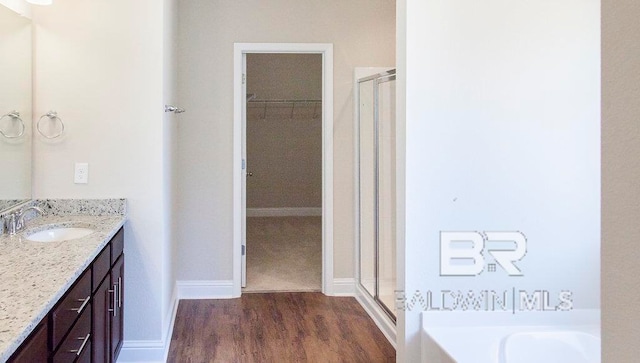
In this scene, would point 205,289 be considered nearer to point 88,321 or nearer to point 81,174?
point 81,174

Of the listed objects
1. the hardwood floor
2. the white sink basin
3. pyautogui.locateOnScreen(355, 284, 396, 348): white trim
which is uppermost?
the white sink basin

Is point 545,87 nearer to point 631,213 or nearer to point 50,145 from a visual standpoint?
point 631,213

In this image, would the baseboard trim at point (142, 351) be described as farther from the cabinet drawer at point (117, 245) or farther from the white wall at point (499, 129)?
the white wall at point (499, 129)

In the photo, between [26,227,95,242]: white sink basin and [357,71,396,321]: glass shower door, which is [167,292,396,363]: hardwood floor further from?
[26,227,95,242]: white sink basin

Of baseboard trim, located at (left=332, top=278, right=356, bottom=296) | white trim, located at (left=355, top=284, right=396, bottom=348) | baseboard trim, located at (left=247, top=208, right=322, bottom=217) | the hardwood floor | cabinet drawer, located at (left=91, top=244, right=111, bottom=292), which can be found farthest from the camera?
baseboard trim, located at (left=247, top=208, right=322, bottom=217)

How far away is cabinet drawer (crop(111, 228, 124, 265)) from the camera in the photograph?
2512mm

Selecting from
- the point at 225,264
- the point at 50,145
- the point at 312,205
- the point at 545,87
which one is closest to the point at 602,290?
the point at 545,87

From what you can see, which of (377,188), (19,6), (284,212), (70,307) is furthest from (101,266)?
(284,212)

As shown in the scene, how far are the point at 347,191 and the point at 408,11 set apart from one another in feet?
6.71

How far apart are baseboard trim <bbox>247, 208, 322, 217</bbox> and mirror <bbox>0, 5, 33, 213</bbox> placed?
18.9ft

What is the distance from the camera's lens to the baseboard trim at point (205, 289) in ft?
13.8

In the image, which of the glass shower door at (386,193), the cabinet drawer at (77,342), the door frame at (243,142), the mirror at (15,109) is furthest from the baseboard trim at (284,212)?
the cabinet drawer at (77,342)

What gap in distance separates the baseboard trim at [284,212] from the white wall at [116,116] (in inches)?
217

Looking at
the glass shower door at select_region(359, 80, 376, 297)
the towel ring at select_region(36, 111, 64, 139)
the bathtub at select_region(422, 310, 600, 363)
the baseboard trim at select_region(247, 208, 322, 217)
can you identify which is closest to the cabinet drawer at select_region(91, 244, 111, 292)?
the towel ring at select_region(36, 111, 64, 139)
